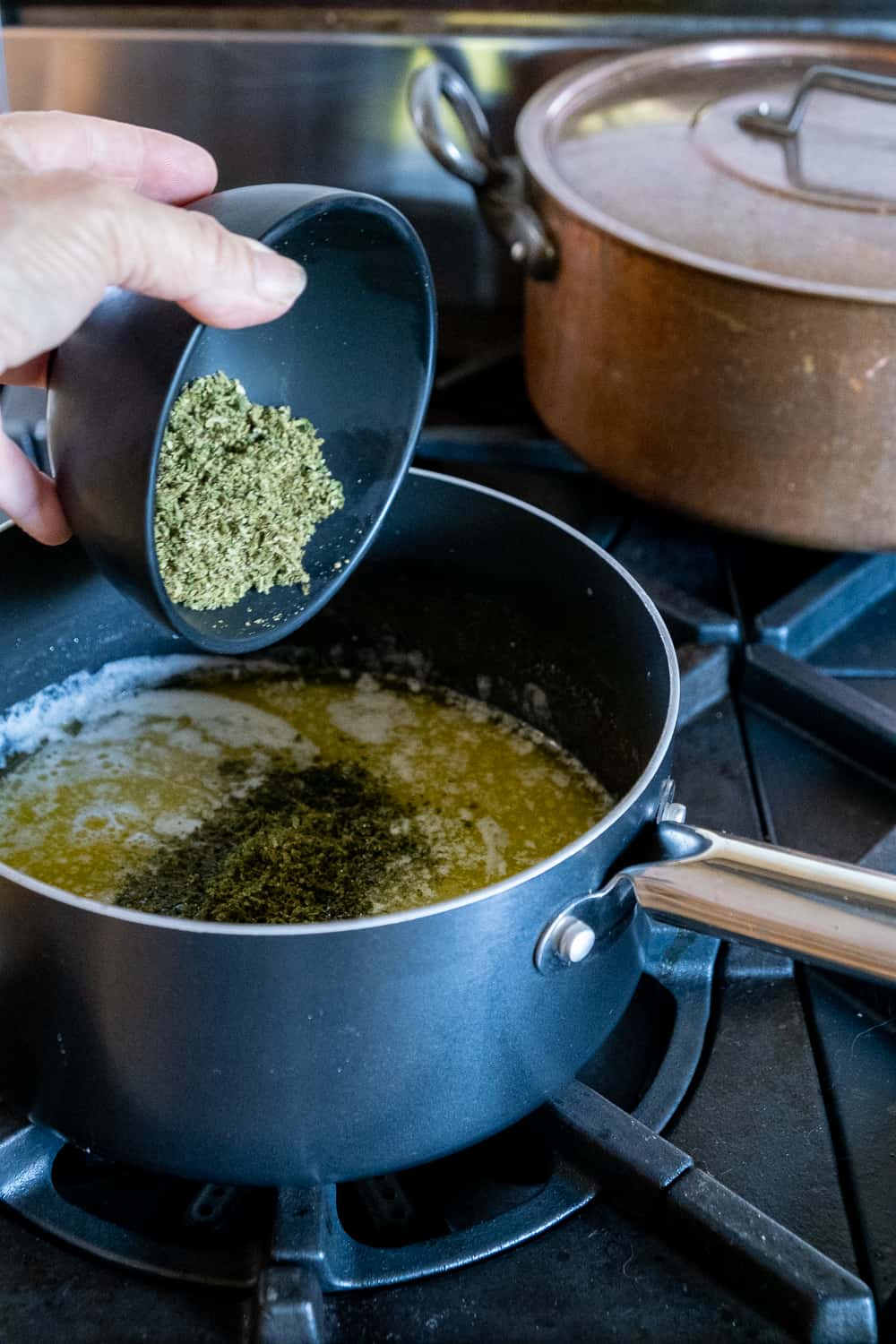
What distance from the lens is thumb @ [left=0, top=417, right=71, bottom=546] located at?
0.56 meters

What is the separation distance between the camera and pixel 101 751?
75cm

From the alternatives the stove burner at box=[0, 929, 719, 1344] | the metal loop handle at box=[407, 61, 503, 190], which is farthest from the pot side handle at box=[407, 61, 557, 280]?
the stove burner at box=[0, 929, 719, 1344]

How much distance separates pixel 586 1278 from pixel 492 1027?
0.11m

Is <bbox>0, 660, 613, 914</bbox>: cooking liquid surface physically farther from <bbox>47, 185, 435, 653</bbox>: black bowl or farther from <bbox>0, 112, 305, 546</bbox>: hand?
<bbox>0, 112, 305, 546</bbox>: hand


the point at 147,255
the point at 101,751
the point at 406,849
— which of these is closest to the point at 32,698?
the point at 101,751

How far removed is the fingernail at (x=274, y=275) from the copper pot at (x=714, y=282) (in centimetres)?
26

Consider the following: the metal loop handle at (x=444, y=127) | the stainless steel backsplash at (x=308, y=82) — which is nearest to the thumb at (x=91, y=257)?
the metal loop handle at (x=444, y=127)

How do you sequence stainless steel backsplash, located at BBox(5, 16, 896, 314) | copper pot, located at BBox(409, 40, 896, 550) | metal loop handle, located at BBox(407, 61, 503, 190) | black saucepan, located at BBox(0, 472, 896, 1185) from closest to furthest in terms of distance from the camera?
1. black saucepan, located at BBox(0, 472, 896, 1185)
2. copper pot, located at BBox(409, 40, 896, 550)
3. metal loop handle, located at BBox(407, 61, 503, 190)
4. stainless steel backsplash, located at BBox(5, 16, 896, 314)

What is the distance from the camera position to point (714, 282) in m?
0.67

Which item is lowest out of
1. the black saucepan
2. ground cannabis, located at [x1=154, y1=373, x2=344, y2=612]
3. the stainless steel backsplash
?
the black saucepan

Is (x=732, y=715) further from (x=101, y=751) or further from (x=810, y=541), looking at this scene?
(x=101, y=751)

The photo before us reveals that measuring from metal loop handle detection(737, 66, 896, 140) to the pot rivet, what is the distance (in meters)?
0.53

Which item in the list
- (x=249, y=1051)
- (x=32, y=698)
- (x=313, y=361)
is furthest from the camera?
(x=32, y=698)

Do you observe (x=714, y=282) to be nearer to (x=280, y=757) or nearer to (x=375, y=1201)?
(x=280, y=757)
